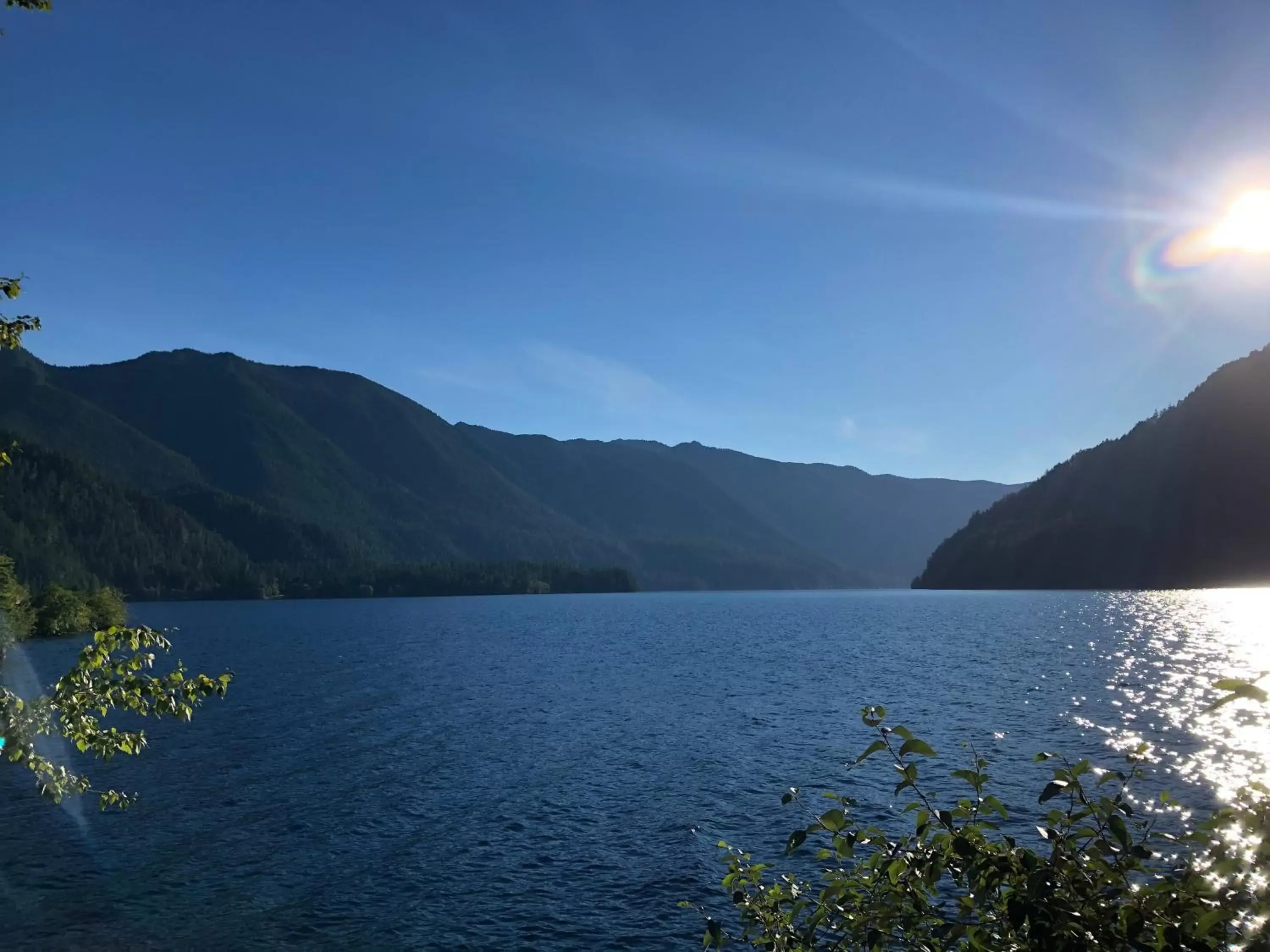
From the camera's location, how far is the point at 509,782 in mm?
43938

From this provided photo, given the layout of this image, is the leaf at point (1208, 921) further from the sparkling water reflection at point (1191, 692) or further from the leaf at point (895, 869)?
the leaf at point (895, 869)

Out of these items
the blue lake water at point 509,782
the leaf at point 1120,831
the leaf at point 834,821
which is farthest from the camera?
the blue lake water at point 509,782

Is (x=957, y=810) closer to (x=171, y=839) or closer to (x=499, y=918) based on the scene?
(x=499, y=918)

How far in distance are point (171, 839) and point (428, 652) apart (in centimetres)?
8428

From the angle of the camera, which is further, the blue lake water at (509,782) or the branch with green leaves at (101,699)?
the blue lake water at (509,782)

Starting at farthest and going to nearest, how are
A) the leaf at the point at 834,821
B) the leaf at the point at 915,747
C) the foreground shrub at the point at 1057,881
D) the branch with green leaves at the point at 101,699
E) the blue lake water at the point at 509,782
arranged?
the blue lake water at the point at 509,782 → the branch with green leaves at the point at 101,699 → the leaf at the point at 834,821 → the leaf at the point at 915,747 → the foreground shrub at the point at 1057,881

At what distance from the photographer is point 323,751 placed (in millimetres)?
52219

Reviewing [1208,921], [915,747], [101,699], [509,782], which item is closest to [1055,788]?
[915,747]

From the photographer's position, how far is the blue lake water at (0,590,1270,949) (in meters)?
28.0

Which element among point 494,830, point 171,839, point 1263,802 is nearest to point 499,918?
point 494,830

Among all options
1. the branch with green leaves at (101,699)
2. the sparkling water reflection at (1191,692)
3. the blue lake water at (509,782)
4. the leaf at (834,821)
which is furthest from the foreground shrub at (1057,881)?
the blue lake water at (509,782)

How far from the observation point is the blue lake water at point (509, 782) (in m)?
28.0

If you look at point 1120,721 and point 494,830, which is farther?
point 1120,721

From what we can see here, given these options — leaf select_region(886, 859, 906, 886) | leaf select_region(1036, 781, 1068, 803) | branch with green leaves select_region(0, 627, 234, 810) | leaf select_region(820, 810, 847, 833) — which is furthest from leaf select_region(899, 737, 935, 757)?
branch with green leaves select_region(0, 627, 234, 810)
